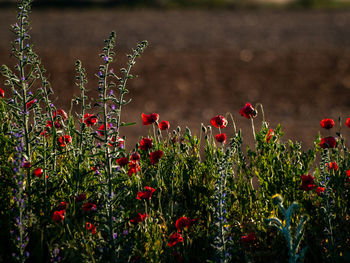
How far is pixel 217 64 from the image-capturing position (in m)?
10.5

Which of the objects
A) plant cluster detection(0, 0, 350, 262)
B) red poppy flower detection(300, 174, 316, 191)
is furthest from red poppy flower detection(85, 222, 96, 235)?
red poppy flower detection(300, 174, 316, 191)

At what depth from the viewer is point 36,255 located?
97.0 inches

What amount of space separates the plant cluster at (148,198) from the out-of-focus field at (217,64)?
191cm

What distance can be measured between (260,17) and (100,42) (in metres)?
→ 7.19

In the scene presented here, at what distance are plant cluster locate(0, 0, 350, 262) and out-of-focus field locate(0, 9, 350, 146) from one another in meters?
1.91

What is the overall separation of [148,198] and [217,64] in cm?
824

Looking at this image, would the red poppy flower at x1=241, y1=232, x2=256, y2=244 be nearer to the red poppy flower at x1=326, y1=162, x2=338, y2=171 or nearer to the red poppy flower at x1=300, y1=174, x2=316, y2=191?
the red poppy flower at x1=300, y1=174, x2=316, y2=191

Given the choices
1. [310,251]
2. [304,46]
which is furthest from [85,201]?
[304,46]

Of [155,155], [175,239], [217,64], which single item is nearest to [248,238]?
[175,239]

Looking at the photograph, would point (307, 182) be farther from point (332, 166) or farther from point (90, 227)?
point (90, 227)

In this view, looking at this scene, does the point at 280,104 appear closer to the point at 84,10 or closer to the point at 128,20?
the point at 128,20

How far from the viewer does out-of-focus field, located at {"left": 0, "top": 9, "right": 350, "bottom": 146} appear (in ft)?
25.9

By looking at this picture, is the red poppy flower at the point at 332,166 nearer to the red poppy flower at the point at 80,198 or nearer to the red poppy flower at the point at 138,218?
the red poppy flower at the point at 138,218

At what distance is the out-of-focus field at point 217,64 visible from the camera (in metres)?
7.90
